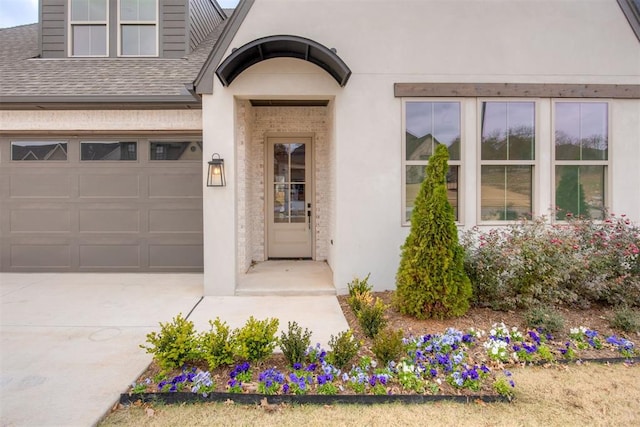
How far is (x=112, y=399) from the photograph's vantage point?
Result: 2.72 meters

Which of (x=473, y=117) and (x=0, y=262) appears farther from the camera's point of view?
(x=0, y=262)

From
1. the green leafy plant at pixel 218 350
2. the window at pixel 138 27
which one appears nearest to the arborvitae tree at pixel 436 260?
the green leafy plant at pixel 218 350

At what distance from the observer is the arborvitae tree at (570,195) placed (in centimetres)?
544

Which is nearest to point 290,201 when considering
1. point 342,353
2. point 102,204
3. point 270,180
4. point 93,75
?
point 270,180

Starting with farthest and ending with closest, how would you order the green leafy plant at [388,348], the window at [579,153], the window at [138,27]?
the window at [138,27], the window at [579,153], the green leafy plant at [388,348]

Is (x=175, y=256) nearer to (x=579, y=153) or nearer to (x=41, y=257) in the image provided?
(x=41, y=257)

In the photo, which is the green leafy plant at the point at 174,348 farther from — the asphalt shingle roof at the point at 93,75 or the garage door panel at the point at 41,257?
the garage door panel at the point at 41,257

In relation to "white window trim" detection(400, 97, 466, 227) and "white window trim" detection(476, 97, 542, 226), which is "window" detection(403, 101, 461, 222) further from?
"white window trim" detection(476, 97, 542, 226)

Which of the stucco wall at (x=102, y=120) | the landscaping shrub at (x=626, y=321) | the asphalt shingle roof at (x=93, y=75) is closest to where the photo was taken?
the landscaping shrub at (x=626, y=321)

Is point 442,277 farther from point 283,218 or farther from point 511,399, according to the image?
point 283,218

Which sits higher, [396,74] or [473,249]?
[396,74]

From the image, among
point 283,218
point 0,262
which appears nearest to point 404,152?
point 283,218

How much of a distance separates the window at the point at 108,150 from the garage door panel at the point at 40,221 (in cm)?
112

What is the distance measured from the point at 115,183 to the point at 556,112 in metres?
7.42
